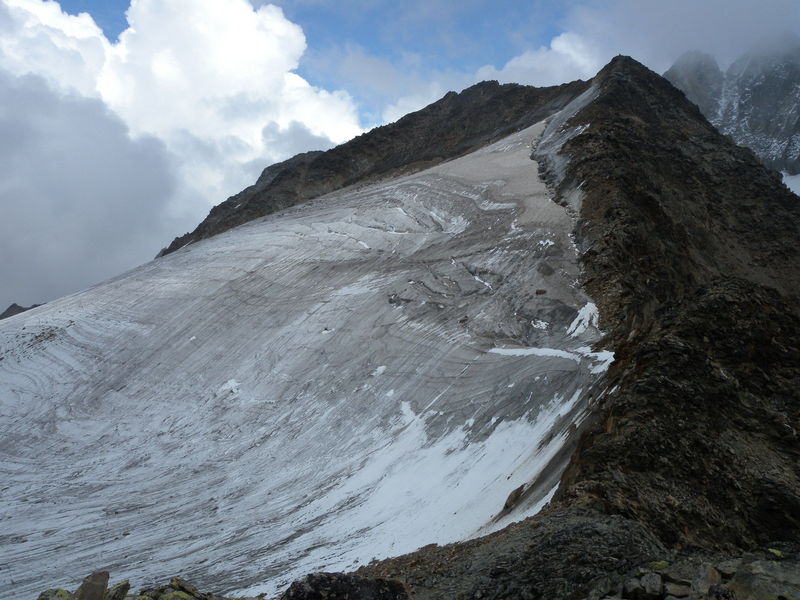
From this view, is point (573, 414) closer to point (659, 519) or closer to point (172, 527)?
point (659, 519)

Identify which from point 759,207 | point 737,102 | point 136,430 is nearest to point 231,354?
point 136,430

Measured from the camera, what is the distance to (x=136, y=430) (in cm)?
1931

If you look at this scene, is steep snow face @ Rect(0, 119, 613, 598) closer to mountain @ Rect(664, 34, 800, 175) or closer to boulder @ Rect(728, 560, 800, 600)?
boulder @ Rect(728, 560, 800, 600)

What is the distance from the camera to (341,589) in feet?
20.9

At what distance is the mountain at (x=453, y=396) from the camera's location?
8586 mm

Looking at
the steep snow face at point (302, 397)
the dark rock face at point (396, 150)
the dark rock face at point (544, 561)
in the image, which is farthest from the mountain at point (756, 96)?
the dark rock face at point (544, 561)

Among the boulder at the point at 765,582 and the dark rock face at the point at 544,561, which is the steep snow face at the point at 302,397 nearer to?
the dark rock face at the point at 544,561

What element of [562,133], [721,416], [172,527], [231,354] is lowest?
[721,416]

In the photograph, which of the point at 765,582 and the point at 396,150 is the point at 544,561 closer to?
the point at 765,582

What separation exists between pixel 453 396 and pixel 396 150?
39364 mm

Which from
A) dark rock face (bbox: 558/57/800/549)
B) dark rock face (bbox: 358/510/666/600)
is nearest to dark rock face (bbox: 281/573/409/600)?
dark rock face (bbox: 358/510/666/600)

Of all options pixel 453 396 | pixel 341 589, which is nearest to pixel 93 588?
pixel 341 589

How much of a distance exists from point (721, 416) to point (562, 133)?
2511 cm

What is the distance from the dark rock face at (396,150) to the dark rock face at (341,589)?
40.4 metres
